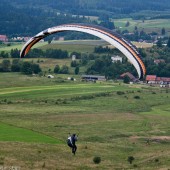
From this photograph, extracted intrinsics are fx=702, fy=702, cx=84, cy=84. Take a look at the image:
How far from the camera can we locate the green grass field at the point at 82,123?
31812mm

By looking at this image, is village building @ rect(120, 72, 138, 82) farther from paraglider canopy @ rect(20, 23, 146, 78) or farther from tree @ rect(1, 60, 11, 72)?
paraglider canopy @ rect(20, 23, 146, 78)

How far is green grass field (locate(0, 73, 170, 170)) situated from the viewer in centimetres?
3181

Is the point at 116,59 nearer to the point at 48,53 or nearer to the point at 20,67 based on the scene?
the point at 48,53

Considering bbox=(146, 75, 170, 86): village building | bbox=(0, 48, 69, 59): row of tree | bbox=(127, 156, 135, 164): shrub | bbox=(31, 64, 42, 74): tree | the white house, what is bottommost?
bbox=(146, 75, 170, 86): village building

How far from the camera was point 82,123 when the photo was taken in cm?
4909

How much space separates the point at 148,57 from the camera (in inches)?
4279

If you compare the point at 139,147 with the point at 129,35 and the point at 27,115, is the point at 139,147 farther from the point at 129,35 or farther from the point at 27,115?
the point at 129,35

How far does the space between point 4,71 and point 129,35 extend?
79423 millimetres

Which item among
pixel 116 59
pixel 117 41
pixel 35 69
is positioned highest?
pixel 117 41


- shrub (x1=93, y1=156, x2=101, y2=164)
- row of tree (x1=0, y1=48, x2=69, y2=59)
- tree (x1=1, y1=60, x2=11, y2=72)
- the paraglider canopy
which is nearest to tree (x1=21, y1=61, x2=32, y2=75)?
tree (x1=1, y1=60, x2=11, y2=72)

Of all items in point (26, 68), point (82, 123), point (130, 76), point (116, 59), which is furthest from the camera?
point (116, 59)

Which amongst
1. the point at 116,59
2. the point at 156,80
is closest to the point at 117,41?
the point at 156,80

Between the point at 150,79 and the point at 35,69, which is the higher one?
the point at 35,69

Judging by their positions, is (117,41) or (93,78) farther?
(93,78)
